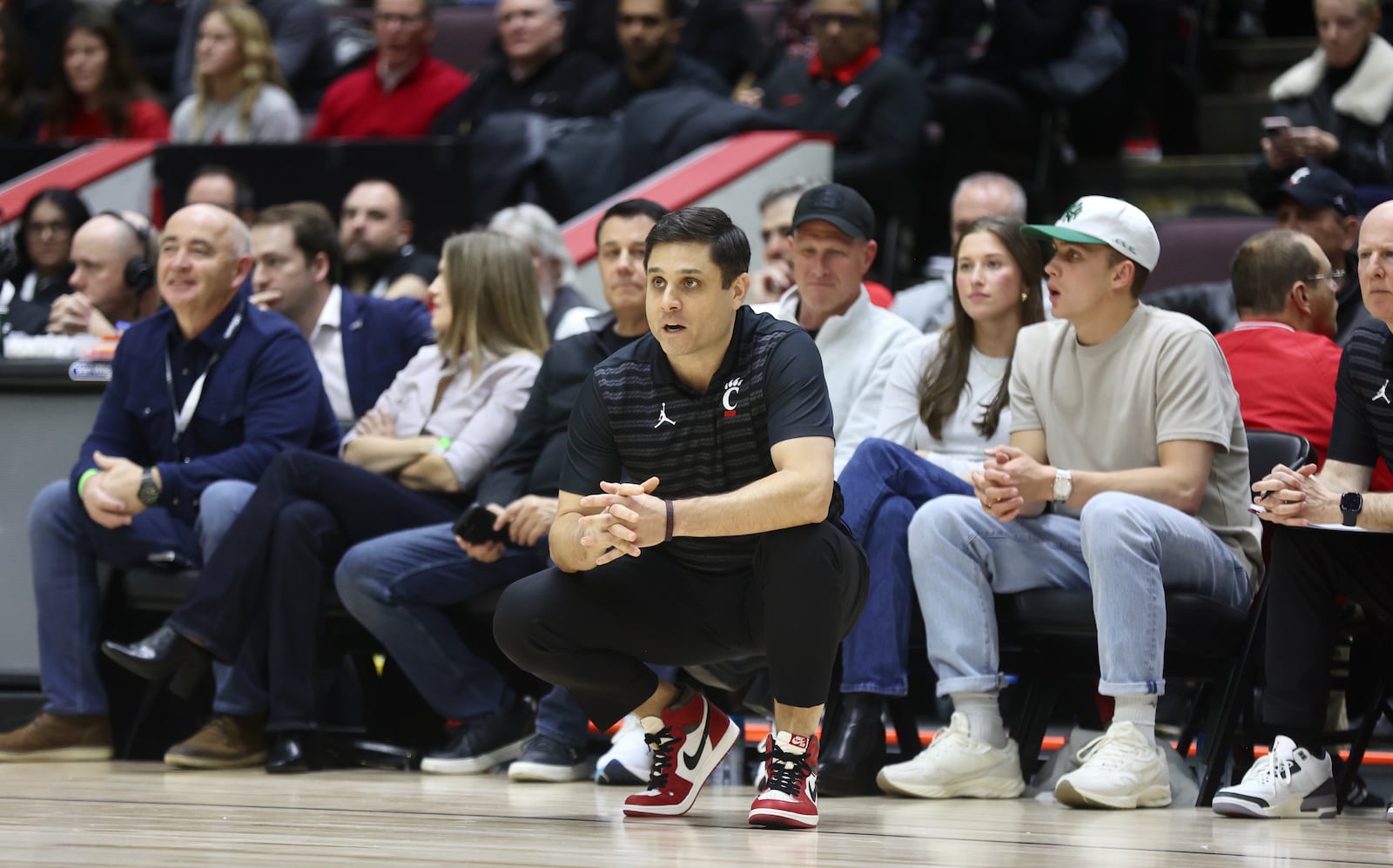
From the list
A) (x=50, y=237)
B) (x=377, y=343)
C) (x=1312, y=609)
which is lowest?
(x=1312, y=609)

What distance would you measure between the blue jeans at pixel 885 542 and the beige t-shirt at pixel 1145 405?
0.26 meters

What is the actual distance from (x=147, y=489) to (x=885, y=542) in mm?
1863

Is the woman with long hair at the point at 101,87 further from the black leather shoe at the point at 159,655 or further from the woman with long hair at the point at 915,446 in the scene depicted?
the woman with long hair at the point at 915,446

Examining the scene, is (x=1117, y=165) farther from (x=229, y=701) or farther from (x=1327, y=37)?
(x=229, y=701)

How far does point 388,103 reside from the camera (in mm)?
7641

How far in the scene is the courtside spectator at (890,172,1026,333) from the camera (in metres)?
5.22

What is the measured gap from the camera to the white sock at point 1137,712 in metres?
3.41

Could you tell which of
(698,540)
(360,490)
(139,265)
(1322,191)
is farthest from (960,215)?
(139,265)

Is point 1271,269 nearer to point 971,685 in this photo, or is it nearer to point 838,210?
point 838,210

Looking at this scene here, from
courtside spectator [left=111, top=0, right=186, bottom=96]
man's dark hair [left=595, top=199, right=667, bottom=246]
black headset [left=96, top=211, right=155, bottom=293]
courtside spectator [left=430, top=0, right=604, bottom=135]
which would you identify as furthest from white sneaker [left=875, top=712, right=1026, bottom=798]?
courtside spectator [left=111, top=0, right=186, bottom=96]

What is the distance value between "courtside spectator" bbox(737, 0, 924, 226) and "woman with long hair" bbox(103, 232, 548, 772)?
6.56 feet

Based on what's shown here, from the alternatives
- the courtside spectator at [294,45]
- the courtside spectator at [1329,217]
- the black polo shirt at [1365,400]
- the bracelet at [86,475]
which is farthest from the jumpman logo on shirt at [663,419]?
the courtside spectator at [294,45]

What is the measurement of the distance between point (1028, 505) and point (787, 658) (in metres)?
0.95

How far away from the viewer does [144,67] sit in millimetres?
8867
